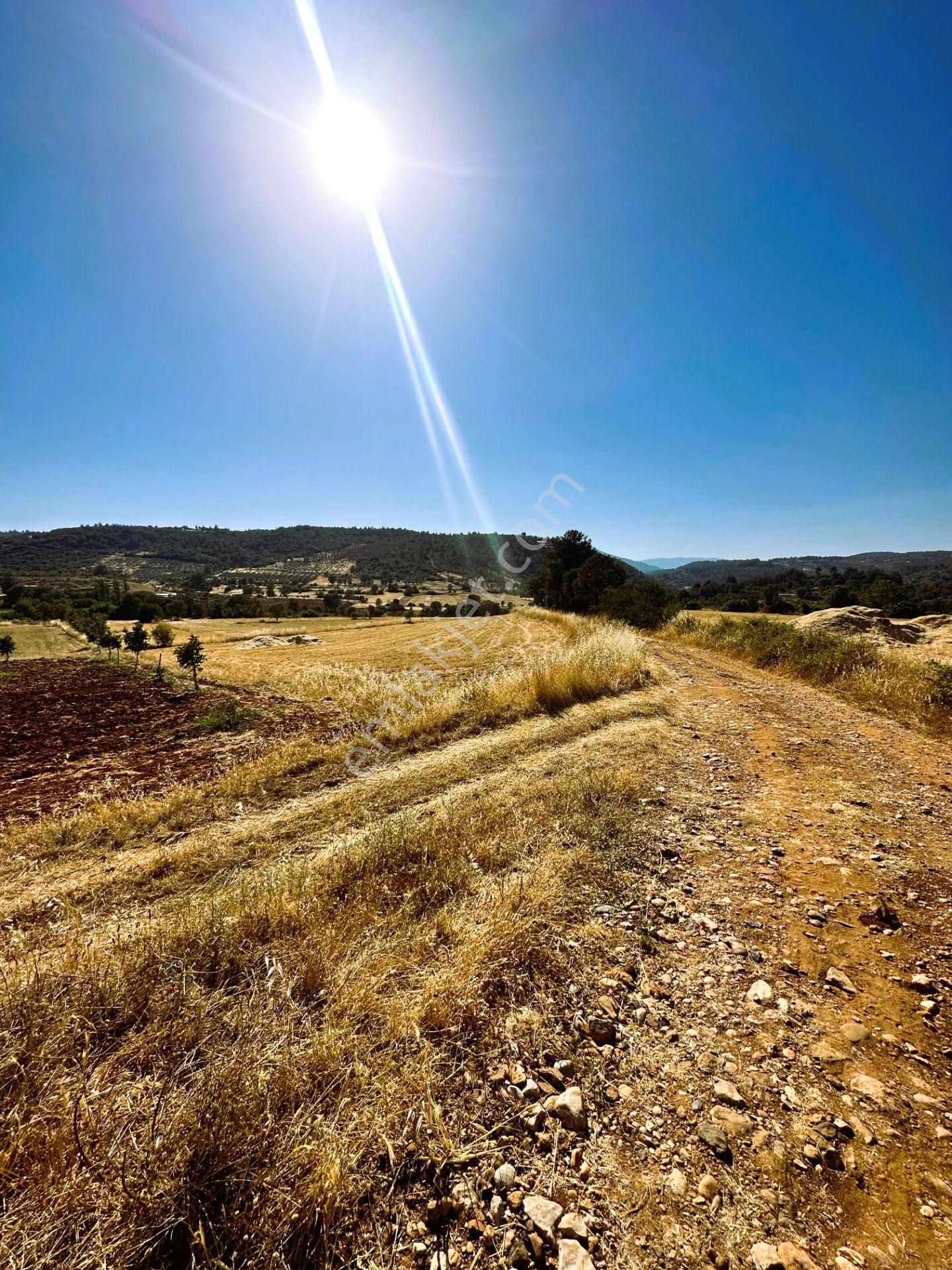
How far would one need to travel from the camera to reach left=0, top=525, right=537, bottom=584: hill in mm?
128875

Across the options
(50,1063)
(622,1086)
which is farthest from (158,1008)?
(622,1086)

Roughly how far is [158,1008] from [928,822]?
23.2 ft

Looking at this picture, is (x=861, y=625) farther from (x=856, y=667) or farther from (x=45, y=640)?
(x=45, y=640)

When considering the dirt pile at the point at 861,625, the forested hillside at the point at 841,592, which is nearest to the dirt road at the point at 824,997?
the dirt pile at the point at 861,625

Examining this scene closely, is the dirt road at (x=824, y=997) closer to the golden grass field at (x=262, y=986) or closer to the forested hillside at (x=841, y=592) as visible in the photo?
the golden grass field at (x=262, y=986)

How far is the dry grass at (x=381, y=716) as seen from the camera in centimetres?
553

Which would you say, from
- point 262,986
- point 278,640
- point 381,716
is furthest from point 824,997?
point 278,640

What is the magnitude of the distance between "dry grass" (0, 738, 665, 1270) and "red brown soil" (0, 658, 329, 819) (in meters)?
4.77

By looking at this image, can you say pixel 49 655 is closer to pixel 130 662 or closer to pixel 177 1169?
pixel 130 662

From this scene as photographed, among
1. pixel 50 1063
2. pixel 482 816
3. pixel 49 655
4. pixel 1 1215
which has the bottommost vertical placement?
pixel 49 655

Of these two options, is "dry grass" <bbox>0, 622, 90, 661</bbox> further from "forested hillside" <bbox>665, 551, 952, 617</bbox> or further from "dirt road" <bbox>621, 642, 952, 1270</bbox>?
"forested hillside" <bbox>665, 551, 952, 617</bbox>

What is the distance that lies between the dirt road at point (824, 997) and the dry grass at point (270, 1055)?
91cm

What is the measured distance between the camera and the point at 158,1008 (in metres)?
2.50

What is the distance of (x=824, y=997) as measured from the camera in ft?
8.87
